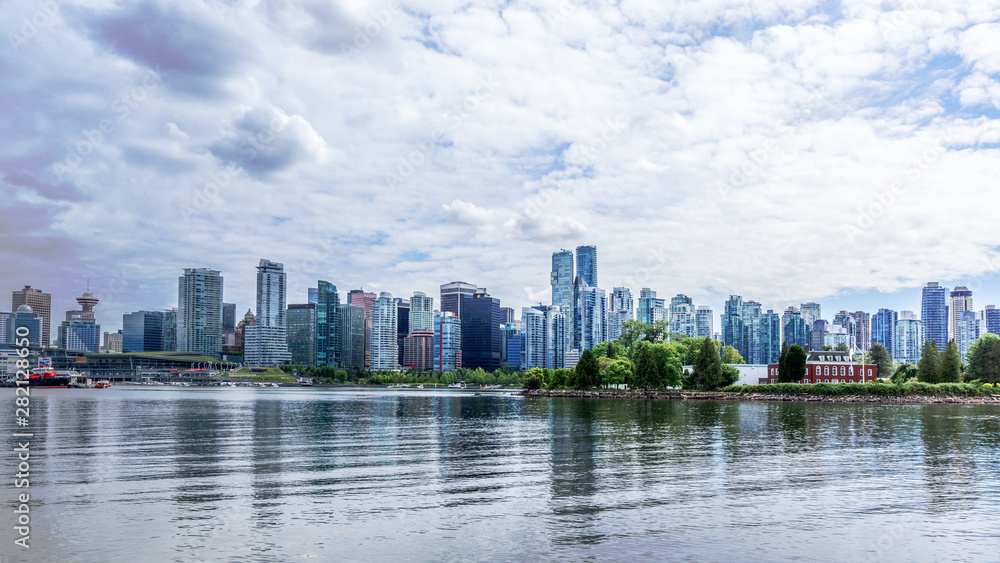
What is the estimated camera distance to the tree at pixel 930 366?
145 metres

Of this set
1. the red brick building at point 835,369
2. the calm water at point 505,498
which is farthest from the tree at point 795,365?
the calm water at point 505,498

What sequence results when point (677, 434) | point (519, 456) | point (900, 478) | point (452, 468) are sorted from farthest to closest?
point (677, 434)
point (519, 456)
point (452, 468)
point (900, 478)

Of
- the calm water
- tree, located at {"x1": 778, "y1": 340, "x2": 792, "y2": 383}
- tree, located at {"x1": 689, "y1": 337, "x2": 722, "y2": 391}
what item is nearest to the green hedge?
tree, located at {"x1": 778, "y1": 340, "x2": 792, "y2": 383}

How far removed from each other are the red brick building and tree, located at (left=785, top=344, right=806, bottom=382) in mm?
4154

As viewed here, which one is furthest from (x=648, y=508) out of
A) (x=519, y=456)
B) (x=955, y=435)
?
(x=955, y=435)

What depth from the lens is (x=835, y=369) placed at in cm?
15350

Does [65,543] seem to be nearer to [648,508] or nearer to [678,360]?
[648,508]

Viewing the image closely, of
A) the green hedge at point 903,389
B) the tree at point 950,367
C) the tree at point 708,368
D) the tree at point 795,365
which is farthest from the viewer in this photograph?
the tree at point 708,368

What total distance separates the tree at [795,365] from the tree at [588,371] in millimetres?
42773

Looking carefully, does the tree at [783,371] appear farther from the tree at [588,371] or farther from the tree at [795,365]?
the tree at [588,371]

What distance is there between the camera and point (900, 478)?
1373 inches

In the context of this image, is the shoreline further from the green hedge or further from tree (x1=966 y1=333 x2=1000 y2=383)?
tree (x1=966 y1=333 x2=1000 y2=383)

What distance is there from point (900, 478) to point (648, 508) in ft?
56.9

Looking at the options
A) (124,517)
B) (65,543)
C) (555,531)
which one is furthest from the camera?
(124,517)
